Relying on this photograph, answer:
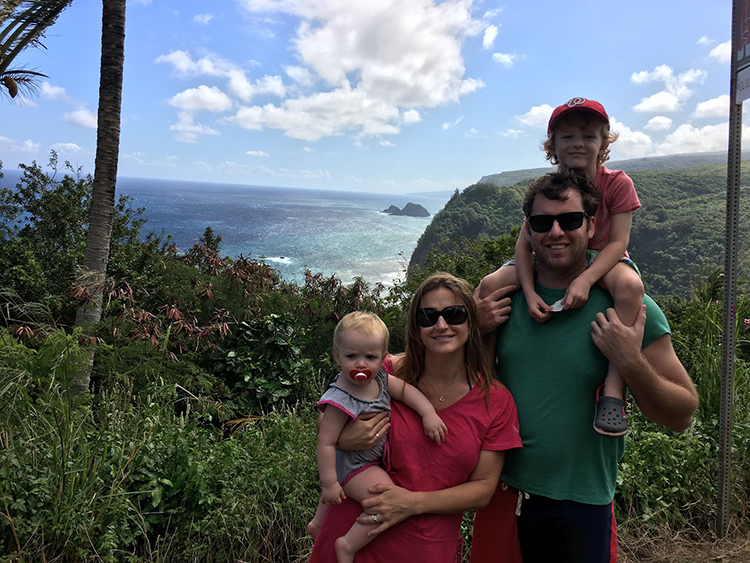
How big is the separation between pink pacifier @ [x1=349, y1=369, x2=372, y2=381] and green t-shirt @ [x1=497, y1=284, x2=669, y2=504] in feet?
1.90

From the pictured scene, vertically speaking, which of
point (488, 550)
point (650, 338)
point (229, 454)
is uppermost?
point (650, 338)

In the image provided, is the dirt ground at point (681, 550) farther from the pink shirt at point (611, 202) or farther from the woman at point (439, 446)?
the pink shirt at point (611, 202)

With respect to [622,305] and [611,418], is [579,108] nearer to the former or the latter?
[622,305]

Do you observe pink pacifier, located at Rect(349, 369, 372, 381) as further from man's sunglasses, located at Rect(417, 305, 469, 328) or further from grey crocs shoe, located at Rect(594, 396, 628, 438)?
grey crocs shoe, located at Rect(594, 396, 628, 438)

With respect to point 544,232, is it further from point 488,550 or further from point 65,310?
point 65,310

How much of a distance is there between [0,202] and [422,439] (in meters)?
10.7

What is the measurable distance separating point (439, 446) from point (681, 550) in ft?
8.42

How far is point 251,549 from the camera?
291 cm

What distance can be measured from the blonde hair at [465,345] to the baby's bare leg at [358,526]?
370 mm

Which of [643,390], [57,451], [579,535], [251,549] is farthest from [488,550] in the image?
[57,451]

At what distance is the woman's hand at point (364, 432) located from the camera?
→ 1749mm

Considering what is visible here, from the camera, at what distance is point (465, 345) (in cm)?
192

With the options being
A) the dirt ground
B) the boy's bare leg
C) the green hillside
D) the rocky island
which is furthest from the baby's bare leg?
the rocky island

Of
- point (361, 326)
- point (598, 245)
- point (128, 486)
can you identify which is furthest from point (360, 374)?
point (128, 486)
